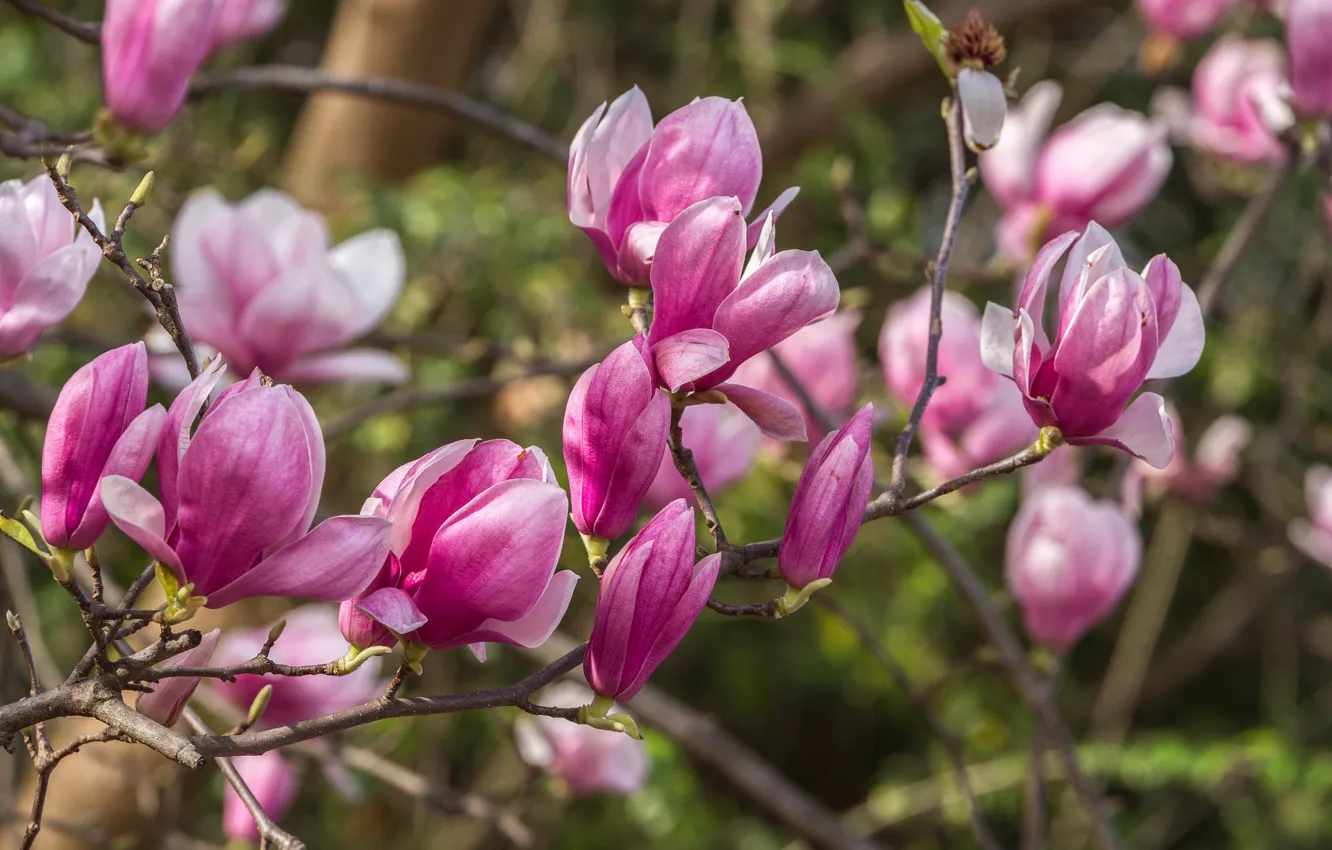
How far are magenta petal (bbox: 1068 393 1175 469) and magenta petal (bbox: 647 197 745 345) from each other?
5.8 inches

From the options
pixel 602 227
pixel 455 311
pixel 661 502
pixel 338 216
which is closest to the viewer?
pixel 602 227

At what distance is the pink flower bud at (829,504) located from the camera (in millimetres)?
422

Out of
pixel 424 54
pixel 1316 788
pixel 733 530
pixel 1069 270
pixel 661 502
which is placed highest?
pixel 1069 270

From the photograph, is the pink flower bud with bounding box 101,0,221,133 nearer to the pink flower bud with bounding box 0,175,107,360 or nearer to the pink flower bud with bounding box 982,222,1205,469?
the pink flower bud with bounding box 0,175,107,360

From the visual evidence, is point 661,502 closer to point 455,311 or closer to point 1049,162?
point 1049,162

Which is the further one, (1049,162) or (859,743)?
(859,743)

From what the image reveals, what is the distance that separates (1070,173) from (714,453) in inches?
18.5

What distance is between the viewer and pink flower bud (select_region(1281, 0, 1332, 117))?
0.82 m

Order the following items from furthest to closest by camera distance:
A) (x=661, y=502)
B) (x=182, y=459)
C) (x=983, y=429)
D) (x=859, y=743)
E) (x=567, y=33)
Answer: (x=859, y=743), (x=567, y=33), (x=983, y=429), (x=661, y=502), (x=182, y=459)

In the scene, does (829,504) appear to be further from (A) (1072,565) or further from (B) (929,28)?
(A) (1072,565)

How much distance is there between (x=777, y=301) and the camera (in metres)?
0.42

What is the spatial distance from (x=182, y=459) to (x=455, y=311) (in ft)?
4.39

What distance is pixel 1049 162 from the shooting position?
3.61 ft

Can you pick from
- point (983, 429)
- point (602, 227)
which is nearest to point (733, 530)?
point (983, 429)
